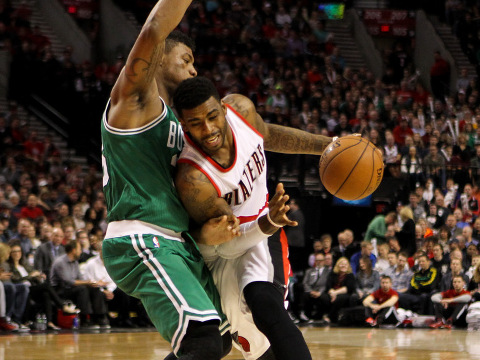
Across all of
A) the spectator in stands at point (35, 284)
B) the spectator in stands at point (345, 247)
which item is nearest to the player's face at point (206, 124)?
the spectator in stands at point (35, 284)

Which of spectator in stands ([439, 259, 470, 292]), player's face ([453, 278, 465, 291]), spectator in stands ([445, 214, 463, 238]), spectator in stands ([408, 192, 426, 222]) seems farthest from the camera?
spectator in stands ([408, 192, 426, 222])

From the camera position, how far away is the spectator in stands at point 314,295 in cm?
1173

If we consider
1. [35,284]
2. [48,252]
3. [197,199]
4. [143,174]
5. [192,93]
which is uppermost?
[192,93]

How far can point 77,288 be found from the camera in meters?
10.7

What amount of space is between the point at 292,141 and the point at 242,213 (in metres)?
0.72

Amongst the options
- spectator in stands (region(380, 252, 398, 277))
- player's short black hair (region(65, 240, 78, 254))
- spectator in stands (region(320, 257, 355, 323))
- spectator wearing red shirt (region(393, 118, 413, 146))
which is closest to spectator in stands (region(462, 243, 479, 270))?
A: spectator in stands (region(380, 252, 398, 277))

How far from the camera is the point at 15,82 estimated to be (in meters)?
15.9

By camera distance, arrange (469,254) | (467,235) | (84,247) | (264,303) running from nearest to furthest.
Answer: (264,303) < (84,247) < (469,254) < (467,235)

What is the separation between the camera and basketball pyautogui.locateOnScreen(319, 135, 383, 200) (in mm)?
4191

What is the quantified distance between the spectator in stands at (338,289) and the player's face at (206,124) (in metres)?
8.17

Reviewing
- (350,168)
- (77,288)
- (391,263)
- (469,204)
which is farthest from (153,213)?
(469,204)

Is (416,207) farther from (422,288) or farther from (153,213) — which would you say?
(153,213)

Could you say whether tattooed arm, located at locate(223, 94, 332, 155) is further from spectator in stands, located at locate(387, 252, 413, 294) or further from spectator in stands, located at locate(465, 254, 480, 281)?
spectator in stands, located at locate(387, 252, 413, 294)

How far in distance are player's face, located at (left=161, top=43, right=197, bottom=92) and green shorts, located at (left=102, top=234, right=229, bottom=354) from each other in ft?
2.80
